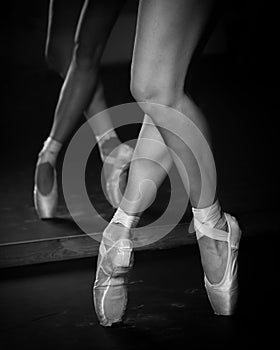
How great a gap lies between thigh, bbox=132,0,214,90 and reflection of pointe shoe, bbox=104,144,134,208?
1060 millimetres

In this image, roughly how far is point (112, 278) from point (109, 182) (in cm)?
92

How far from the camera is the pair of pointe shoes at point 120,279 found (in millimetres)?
1839

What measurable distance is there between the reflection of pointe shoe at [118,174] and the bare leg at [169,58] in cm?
100

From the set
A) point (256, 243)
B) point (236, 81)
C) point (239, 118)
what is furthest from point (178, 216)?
point (236, 81)

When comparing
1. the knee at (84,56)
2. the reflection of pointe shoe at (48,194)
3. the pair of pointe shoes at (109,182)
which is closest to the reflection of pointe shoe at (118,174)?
the pair of pointe shoes at (109,182)

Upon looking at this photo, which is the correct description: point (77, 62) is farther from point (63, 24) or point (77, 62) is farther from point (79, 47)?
point (63, 24)

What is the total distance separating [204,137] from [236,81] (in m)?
3.74

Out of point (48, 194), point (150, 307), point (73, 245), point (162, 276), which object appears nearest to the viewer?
point (150, 307)

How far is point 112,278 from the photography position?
1865 mm

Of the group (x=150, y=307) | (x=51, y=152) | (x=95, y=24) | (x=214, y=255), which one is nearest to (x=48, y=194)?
(x=51, y=152)

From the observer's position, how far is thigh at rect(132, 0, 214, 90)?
5.43 feet

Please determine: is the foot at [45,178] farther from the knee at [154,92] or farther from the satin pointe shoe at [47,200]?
the knee at [154,92]

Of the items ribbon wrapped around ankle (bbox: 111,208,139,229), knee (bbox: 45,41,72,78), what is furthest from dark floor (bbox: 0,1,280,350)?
knee (bbox: 45,41,72,78)

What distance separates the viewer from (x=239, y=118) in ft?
13.2
